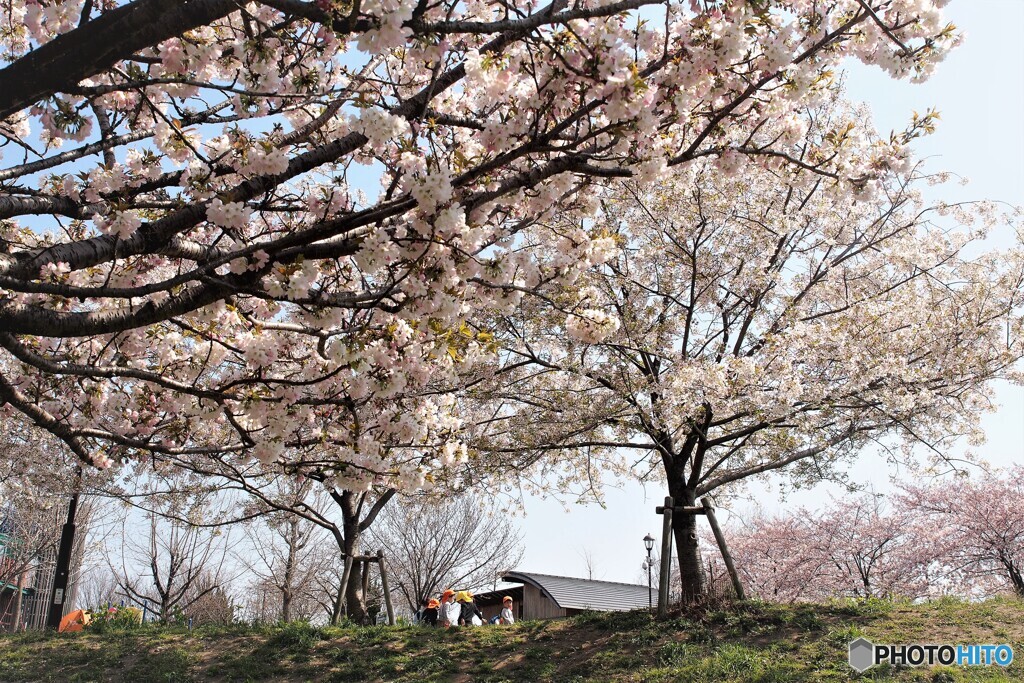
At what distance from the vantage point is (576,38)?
354 centimetres

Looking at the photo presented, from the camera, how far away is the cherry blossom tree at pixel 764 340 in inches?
345

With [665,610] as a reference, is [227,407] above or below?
above

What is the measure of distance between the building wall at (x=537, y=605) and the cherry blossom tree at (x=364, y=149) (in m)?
15.1

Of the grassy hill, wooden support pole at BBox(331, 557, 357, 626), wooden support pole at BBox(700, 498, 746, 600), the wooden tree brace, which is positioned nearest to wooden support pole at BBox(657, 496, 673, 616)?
the wooden tree brace

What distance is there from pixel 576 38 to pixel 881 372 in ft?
22.4

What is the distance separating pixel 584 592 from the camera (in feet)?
68.4

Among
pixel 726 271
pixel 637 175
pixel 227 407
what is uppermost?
pixel 726 271

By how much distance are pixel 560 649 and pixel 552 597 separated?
35.9 ft

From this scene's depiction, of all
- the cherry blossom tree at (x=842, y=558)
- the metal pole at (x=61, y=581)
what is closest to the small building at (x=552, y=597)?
the cherry blossom tree at (x=842, y=558)

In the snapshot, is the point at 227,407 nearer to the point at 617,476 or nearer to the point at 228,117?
the point at 228,117

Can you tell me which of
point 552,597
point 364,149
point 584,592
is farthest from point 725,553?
point 584,592

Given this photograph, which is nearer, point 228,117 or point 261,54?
point 261,54

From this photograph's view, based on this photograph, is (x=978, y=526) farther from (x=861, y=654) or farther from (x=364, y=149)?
(x=364, y=149)

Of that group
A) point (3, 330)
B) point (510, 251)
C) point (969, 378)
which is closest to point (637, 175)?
point (510, 251)
